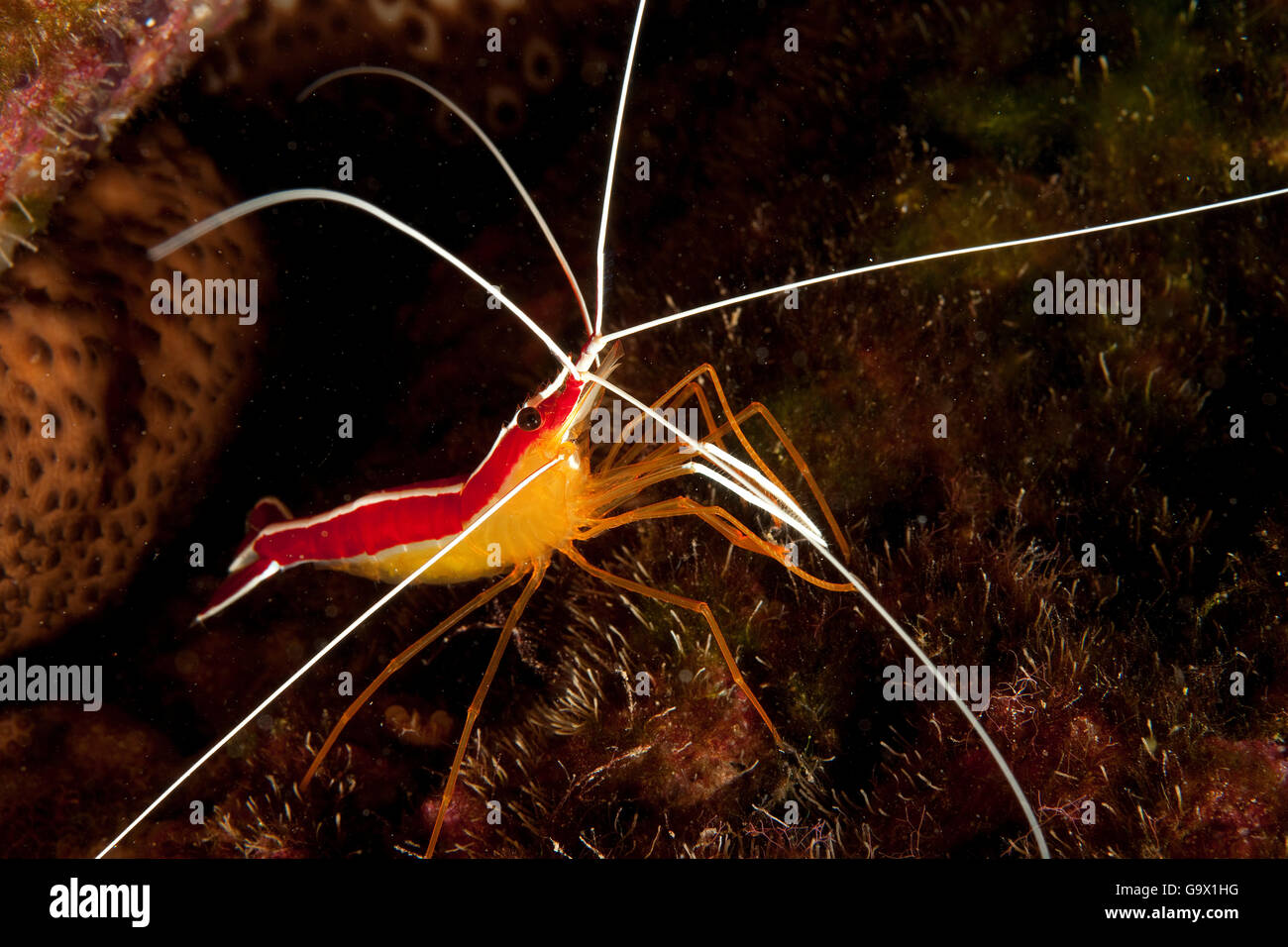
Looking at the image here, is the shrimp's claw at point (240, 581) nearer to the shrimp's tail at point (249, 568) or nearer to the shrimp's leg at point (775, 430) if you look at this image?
the shrimp's tail at point (249, 568)

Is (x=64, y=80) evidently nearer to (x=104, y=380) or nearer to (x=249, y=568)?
(x=104, y=380)

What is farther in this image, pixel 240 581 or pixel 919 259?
pixel 240 581

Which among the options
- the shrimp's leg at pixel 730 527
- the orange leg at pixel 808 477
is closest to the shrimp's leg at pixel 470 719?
the shrimp's leg at pixel 730 527

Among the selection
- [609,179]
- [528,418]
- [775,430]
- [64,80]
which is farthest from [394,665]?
[64,80]

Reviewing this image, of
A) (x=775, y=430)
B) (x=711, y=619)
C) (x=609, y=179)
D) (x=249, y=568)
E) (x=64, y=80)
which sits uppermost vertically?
(x=64, y=80)

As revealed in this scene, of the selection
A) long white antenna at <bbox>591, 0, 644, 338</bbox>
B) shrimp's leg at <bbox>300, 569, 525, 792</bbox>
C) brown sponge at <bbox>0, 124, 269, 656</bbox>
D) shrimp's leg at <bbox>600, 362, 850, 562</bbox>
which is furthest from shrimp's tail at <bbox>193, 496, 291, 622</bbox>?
long white antenna at <bbox>591, 0, 644, 338</bbox>
